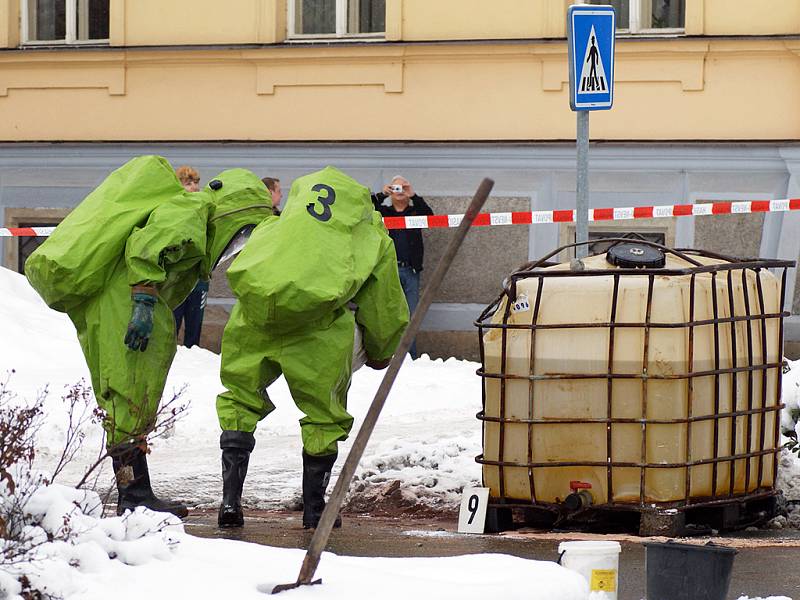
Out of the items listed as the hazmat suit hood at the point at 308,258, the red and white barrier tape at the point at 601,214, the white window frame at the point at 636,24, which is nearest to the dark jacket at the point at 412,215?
the red and white barrier tape at the point at 601,214

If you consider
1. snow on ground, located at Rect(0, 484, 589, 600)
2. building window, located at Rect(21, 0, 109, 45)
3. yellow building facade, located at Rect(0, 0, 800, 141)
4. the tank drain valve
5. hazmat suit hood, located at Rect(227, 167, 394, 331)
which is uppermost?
building window, located at Rect(21, 0, 109, 45)

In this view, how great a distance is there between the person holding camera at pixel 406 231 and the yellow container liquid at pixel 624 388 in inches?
257

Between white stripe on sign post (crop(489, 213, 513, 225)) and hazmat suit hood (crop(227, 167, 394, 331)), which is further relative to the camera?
white stripe on sign post (crop(489, 213, 513, 225))

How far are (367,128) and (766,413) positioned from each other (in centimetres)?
770

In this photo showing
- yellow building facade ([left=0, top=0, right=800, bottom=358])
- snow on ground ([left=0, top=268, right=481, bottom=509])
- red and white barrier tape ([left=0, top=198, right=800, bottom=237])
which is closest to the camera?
snow on ground ([left=0, top=268, right=481, bottom=509])

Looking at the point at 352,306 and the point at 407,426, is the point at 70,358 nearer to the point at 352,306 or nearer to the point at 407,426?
the point at 407,426

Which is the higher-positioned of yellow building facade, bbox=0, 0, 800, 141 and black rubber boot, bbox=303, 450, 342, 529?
yellow building facade, bbox=0, 0, 800, 141

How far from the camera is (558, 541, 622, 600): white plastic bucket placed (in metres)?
5.17

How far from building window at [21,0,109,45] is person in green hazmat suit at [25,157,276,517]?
27.6 feet

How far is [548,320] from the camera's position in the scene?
7211 millimetres

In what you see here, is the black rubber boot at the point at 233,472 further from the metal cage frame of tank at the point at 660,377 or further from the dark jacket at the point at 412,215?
the dark jacket at the point at 412,215

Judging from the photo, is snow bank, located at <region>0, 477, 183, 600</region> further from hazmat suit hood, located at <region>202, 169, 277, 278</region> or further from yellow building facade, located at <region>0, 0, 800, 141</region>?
yellow building facade, located at <region>0, 0, 800, 141</region>

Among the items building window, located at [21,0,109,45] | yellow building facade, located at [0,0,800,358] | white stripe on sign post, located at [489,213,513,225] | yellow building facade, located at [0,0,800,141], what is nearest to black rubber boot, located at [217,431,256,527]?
white stripe on sign post, located at [489,213,513,225]

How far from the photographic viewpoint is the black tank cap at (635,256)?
23.8 ft
